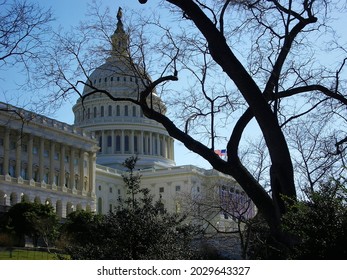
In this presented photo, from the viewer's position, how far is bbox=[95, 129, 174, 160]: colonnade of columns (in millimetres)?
125438

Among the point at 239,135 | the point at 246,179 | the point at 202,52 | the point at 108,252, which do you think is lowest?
the point at 108,252

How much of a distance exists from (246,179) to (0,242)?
38.1m

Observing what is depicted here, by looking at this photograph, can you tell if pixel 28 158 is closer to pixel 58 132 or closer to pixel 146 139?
pixel 58 132

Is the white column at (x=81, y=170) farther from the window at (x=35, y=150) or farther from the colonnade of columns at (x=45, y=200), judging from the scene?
the window at (x=35, y=150)

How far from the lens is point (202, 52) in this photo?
14.5 metres

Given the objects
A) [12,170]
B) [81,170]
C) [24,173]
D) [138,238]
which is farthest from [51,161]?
[138,238]

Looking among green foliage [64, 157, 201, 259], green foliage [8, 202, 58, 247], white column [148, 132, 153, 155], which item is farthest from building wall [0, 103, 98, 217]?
green foliage [64, 157, 201, 259]

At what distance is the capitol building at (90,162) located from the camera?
78.3 metres

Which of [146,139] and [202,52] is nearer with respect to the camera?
[202,52]

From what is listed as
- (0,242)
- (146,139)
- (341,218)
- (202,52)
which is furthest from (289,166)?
(146,139)

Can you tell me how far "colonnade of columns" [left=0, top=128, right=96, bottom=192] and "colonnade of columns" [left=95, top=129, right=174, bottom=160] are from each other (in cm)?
2732

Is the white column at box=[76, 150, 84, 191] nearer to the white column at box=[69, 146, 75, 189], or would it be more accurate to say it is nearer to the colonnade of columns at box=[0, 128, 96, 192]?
the colonnade of columns at box=[0, 128, 96, 192]

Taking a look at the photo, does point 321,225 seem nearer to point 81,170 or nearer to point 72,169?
point 72,169

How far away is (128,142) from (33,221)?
77547mm
